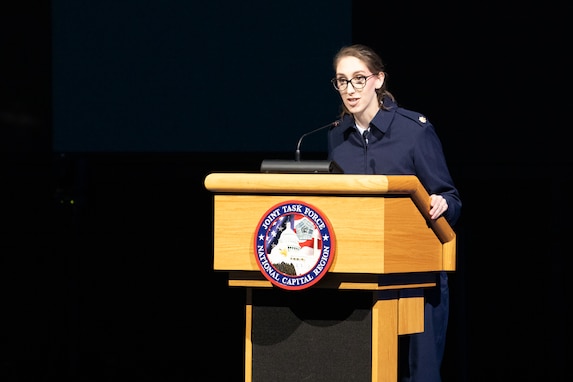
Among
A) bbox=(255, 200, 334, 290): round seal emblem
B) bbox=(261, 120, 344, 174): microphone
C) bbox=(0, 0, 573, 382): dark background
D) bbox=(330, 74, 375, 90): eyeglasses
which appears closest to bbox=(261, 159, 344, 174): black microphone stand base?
bbox=(261, 120, 344, 174): microphone

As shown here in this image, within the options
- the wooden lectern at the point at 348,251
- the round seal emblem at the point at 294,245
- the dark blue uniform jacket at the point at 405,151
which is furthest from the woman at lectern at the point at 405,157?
the round seal emblem at the point at 294,245

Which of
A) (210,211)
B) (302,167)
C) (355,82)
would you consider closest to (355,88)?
(355,82)

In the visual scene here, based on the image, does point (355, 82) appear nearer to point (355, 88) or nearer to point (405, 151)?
point (355, 88)

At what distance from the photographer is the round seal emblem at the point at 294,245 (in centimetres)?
321

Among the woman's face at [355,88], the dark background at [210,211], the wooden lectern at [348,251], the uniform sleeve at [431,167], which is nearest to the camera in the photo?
the wooden lectern at [348,251]

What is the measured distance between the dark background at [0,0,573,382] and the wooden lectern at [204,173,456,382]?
183 cm

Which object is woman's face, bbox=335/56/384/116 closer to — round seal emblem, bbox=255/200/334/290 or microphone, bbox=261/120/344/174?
microphone, bbox=261/120/344/174

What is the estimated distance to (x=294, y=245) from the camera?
324 centimetres

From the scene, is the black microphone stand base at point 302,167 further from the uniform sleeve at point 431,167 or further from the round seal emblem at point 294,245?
the uniform sleeve at point 431,167

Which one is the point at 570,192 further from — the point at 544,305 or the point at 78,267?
the point at 78,267

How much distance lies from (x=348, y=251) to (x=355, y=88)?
0.52 meters

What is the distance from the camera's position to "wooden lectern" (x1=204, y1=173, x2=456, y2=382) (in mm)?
3209

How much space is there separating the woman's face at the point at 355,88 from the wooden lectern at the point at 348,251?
0.35 meters

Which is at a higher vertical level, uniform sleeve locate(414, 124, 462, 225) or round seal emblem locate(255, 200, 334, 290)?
uniform sleeve locate(414, 124, 462, 225)
